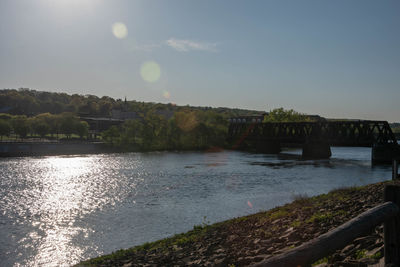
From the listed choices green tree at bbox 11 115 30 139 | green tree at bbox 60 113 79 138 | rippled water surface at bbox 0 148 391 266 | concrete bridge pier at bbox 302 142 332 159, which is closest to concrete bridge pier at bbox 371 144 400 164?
concrete bridge pier at bbox 302 142 332 159

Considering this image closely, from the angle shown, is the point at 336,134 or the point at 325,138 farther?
the point at 325,138

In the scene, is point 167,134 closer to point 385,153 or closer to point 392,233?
point 385,153

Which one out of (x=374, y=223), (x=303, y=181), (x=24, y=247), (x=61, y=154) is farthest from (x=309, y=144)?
(x=374, y=223)

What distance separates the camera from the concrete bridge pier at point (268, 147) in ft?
383

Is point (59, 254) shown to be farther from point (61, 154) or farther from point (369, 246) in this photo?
point (61, 154)

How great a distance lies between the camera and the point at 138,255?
1539cm

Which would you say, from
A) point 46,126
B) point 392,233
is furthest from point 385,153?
point 46,126

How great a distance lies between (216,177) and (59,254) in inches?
1334

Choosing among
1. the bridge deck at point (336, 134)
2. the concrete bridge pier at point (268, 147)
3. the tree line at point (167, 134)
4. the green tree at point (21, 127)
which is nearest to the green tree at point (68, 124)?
the green tree at point (21, 127)

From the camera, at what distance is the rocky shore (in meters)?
10.3

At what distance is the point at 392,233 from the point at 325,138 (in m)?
93.1

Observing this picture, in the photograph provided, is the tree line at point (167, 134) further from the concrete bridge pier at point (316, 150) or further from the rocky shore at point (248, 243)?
the rocky shore at point (248, 243)

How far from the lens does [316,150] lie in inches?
3780

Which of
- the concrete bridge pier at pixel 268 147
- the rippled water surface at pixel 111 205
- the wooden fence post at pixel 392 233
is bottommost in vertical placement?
the rippled water surface at pixel 111 205
